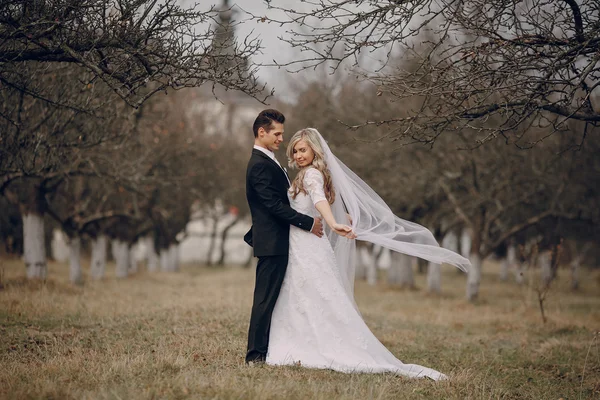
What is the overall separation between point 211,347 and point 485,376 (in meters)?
3.28

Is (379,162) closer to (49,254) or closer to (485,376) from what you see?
(485,376)

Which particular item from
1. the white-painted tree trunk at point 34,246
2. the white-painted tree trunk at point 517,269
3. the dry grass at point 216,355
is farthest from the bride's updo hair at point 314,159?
the white-painted tree trunk at point 34,246

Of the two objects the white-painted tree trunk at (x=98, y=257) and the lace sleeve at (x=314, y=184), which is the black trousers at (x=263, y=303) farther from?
the white-painted tree trunk at (x=98, y=257)

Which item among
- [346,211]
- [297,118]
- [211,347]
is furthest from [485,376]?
[297,118]

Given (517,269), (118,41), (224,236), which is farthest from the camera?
(224,236)

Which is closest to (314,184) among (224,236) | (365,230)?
(365,230)

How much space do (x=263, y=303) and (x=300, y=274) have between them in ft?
1.64

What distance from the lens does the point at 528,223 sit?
64.3ft

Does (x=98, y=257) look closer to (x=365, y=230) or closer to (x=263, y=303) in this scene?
(x=263, y=303)

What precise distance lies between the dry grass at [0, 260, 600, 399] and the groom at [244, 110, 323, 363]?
0.55 m

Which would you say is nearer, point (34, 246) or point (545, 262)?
point (34, 246)

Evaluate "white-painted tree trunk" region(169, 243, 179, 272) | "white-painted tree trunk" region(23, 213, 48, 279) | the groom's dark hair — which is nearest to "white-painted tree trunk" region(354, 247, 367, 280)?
"white-painted tree trunk" region(169, 243, 179, 272)

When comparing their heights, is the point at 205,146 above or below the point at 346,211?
above

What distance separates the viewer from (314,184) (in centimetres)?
687
